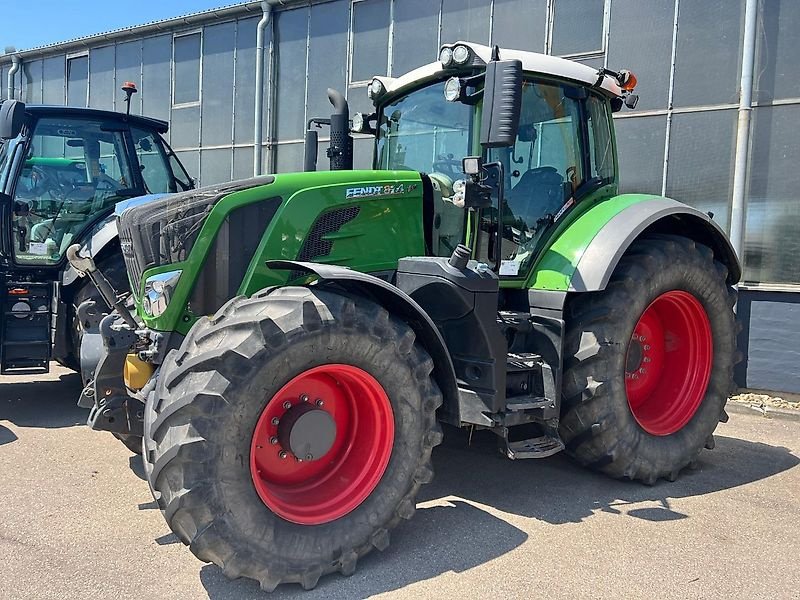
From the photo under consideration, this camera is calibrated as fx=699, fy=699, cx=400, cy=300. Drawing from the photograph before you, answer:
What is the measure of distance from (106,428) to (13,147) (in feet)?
12.6

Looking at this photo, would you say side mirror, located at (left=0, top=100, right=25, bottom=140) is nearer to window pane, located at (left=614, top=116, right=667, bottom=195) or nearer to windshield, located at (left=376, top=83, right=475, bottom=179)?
windshield, located at (left=376, top=83, right=475, bottom=179)

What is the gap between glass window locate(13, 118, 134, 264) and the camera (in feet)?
20.4

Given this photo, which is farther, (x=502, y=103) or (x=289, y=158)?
(x=289, y=158)

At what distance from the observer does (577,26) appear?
855 cm

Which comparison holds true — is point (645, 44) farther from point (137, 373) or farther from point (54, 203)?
point (137, 373)

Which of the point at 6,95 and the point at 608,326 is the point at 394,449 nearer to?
the point at 608,326

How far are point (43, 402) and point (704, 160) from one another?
7.22 meters

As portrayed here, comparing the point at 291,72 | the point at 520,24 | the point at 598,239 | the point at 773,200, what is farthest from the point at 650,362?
the point at 291,72

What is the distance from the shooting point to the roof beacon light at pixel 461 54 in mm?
4039

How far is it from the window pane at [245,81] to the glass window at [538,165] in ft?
26.5

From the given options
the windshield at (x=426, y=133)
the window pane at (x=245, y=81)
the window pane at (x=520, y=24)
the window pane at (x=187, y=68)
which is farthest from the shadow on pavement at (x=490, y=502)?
the window pane at (x=187, y=68)

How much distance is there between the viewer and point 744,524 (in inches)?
156

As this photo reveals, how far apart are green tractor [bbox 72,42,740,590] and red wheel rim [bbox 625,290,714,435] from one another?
0.02 metres

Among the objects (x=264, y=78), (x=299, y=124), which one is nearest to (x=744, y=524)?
(x=299, y=124)
